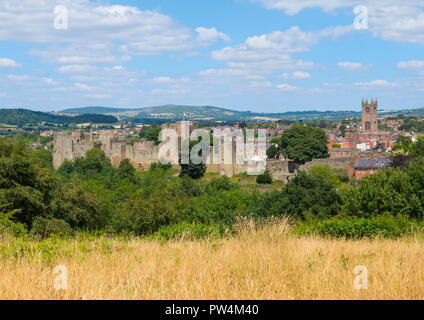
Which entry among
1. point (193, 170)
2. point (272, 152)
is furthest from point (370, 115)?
point (193, 170)

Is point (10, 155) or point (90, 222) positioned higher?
point (10, 155)

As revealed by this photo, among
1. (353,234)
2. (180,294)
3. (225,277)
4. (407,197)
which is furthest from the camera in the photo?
(407,197)

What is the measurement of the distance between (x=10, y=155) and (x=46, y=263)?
968 centimetres

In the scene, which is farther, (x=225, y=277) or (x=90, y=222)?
(x=90, y=222)

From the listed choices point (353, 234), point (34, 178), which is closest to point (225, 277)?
point (353, 234)

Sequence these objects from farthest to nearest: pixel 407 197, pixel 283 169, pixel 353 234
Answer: pixel 283 169
pixel 407 197
pixel 353 234

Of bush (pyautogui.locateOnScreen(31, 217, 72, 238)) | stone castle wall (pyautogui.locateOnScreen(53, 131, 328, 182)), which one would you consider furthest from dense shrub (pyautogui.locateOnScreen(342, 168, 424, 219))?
stone castle wall (pyautogui.locateOnScreen(53, 131, 328, 182))

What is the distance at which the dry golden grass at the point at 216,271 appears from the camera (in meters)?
4.04

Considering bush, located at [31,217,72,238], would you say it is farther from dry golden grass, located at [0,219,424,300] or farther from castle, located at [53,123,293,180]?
castle, located at [53,123,293,180]

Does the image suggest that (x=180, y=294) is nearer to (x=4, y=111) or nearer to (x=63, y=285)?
(x=63, y=285)

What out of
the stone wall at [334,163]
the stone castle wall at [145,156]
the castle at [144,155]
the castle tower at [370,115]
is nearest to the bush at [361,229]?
the stone castle wall at [145,156]

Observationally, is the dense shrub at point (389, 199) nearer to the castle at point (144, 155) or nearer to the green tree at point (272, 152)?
the castle at point (144, 155)

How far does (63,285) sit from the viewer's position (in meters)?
4.24

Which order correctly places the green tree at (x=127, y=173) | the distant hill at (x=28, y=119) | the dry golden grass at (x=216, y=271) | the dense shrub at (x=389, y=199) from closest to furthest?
the dry golden grass at (x=216, y=271), the dense shrub at (x=389, y=199), the green tree at (x=127, y=173), the distant hill at (x=28, y=119)
